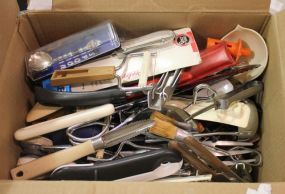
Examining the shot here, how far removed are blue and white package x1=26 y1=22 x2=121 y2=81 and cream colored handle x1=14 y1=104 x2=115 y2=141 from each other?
0.12 meters

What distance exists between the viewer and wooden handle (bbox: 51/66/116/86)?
664 millimetres

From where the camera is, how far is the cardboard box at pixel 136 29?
0.63 metres

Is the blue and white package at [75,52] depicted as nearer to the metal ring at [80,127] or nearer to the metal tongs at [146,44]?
the metal tongs at [146,44]

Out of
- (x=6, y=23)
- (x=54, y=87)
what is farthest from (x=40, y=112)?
(x=6, y=23)

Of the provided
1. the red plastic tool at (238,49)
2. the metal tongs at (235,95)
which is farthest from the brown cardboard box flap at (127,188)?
the red plastic tool at (238,49)

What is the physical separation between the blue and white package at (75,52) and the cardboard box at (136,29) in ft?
0.08

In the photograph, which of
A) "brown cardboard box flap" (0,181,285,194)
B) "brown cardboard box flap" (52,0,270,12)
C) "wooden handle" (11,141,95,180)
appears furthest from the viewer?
"brown cardboard box flap" (52,0,270,12)

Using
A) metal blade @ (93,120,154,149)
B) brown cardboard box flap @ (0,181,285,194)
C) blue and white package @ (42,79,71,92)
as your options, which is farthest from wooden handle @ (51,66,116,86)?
brown cardboard box flap @ (0,181,285,194)

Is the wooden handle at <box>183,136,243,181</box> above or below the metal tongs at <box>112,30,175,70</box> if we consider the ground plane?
below

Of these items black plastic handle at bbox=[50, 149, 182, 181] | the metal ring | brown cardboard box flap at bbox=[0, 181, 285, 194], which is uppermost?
the metal ring

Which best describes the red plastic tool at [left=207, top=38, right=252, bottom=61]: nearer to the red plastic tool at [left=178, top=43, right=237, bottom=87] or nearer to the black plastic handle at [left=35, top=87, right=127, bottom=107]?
the red plastic tool at [left=178, top=43, right=237, bottom=87]

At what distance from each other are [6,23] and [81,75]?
17cm

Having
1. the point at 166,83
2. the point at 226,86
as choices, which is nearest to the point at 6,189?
the point at 166,83

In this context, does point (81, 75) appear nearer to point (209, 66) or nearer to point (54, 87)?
point (54, 87)
